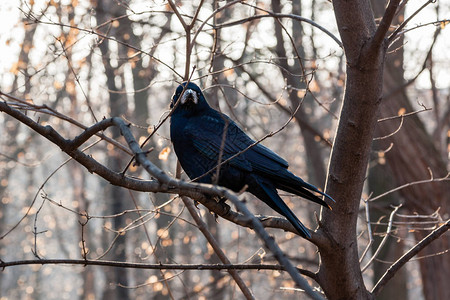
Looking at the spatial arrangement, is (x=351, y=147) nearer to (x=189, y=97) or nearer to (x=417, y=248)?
(x=417, y=248)

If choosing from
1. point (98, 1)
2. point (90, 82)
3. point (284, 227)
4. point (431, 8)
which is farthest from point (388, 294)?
point (90, 82)

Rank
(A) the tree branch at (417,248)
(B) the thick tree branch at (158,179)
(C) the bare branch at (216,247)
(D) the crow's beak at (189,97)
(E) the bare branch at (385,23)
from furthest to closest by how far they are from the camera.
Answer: (D) the crow's beak at (189,97) → (C) the bare branch at (216,247) → (A) the tree branch at (417,248) → (E) the bare branch at (385,23) → (B) the thick tree branch at (158,179)

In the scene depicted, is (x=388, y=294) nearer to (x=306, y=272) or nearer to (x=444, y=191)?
(x=444, y=191)

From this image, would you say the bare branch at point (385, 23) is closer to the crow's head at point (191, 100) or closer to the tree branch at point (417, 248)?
the tree branch at point (417, 248)

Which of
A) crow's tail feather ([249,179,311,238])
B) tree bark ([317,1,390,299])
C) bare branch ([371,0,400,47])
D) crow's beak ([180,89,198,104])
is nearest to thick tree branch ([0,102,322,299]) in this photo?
crow's tail feather ([249,179,311,238])

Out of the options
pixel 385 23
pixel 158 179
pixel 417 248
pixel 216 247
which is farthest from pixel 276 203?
pixel 158 179

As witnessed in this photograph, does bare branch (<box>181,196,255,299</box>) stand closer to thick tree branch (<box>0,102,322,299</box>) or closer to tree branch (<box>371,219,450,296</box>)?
tree branch (<box>371,219,450,296</box>)

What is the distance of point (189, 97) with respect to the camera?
4.48 m

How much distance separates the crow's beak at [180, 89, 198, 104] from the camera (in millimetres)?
4461

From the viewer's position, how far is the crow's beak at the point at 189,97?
14.6 feet

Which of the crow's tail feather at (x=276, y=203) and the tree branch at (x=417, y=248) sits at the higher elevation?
the crow's tail feather at (x=276, y=203)

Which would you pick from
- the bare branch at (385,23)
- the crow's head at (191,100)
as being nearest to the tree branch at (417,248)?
the bare branch at (385,23)

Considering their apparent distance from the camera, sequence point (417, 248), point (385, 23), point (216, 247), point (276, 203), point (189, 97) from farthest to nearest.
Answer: point (189, 97) < point (216, 247) < point (276, 203) < point (417, 248) < point (385, 23)

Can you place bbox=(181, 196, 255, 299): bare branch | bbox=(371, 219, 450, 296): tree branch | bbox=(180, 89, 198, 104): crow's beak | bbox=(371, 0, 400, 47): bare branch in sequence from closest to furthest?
1. bbox=(371, 0, 400, 47): bare branch
2. bbox=(371, 219, 450, 296): tree branch
3. bbox=(181, 196, 255, 299): bare branch
4. bbox=(180, 89, 198, 104): crow's beak
